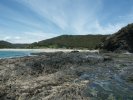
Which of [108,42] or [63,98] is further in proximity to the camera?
[108,42]

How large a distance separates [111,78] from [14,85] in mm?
10006

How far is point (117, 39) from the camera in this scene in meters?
95.4

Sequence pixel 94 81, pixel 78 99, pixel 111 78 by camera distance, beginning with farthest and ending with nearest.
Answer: pixel 111 78
pixel 94 81
pixel 78 99

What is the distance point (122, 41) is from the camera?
9188 centimetres

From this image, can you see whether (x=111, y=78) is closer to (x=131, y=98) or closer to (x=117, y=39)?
(x=131, y=98)

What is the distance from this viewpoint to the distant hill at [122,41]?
295 ft

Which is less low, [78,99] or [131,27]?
[131,27]

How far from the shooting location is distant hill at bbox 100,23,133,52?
90.0 m

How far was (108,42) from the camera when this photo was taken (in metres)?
98.8

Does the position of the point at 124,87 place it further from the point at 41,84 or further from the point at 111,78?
the point at 41,84

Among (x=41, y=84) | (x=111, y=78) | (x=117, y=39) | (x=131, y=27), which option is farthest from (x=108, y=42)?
(x=41, y=84)

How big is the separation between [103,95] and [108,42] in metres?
83.2

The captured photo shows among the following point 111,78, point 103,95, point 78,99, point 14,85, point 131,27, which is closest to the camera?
point 78,99

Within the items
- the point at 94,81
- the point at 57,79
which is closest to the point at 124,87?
the point at 94,81
